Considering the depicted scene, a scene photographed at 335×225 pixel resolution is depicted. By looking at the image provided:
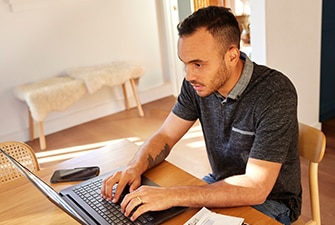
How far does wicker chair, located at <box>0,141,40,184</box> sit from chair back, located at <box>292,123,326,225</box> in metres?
0.99

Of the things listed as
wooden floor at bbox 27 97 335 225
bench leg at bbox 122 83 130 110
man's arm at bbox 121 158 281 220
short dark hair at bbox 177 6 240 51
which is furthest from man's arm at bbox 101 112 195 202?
bench leg at bbox 122 83 130 110

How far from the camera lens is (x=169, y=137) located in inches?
62.2

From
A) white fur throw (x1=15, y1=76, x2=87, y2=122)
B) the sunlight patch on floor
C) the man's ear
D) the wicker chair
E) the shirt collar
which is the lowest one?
the sunlight patch on floor

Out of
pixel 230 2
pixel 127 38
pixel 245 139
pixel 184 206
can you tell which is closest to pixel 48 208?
pixel 184 206

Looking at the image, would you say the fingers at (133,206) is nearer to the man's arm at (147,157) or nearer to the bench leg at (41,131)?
the man's arm at (147,157)

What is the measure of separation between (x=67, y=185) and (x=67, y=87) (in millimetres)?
2166

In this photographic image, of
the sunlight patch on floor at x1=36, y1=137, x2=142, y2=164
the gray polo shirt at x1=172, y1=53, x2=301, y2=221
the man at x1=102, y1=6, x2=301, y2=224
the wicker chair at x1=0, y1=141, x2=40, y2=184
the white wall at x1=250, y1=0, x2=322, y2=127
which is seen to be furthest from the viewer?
the sunlight patch on floor at x1=36, y1=137, x2=142, y2=164

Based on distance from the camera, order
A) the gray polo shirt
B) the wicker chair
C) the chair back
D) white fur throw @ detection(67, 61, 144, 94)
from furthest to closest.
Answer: white fur throw @ detection(67, 61, 144, 94) < the wicker chair < the chair back < the gray polo shirt

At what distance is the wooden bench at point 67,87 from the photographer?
3334mm

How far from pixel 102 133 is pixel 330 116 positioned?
74.3 inches

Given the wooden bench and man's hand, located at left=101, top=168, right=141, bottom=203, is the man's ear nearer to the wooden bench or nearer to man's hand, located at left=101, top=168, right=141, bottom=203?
man's hand, located at left=101, top=168, right=141, bottom=203

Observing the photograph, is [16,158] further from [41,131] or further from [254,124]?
[41,131]

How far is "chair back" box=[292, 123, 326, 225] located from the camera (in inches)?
54.7

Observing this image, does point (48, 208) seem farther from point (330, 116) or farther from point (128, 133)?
point (330, 116)
